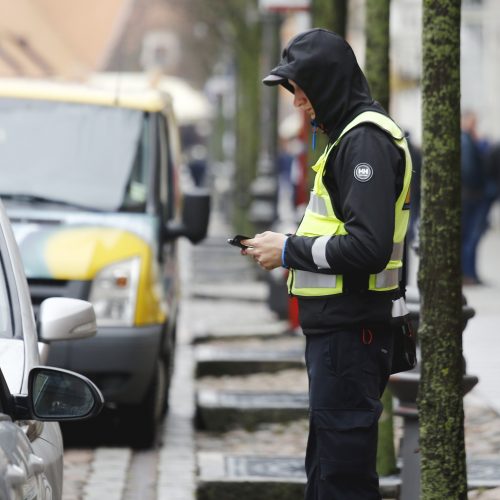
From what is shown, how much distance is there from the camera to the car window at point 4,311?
456 cm

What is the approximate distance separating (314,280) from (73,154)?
5060 millimetres

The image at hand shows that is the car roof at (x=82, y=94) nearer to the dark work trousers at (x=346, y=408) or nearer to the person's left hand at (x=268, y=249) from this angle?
the person's left hand at (x=268, y=249)

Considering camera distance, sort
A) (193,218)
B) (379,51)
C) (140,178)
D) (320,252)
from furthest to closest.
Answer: (140,178), (193,218), (379,51), (320,252)

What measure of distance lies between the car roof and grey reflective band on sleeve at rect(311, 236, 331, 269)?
5.35 meters

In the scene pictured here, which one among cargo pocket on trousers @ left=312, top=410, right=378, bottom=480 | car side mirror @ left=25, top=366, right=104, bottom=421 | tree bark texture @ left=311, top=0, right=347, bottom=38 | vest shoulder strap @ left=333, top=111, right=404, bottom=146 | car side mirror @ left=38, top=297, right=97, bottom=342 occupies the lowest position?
cargo pocket on trousers @ left=312, top=410, right=378, bottom=480

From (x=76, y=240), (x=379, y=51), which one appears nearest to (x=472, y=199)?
(x=76, y=240)

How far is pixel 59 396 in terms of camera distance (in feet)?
13.1

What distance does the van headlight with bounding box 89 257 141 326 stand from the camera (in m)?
8.61

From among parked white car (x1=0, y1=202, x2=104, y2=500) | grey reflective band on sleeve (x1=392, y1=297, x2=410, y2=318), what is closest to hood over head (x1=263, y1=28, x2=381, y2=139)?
grey reflective band on sleeve (x1=392, y1=297, x2=410, y2=318)

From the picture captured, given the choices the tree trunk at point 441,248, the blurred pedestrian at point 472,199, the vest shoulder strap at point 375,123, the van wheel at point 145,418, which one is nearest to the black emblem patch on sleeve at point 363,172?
the vest shoulder strap at point 375,123

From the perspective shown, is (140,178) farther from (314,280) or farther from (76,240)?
(314,280)

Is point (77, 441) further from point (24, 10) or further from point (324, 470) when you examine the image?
point (324, 470)

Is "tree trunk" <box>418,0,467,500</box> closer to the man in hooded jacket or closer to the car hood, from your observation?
the man in hooded jacket

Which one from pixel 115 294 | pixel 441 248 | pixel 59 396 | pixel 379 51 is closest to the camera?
pixel 59 396
